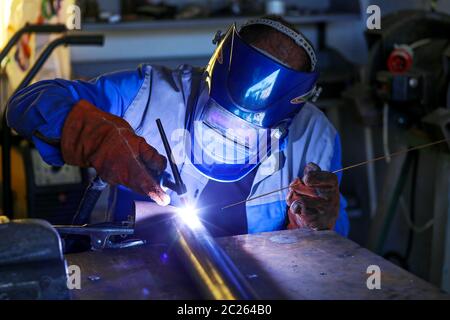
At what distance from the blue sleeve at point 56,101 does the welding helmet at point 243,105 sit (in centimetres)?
23

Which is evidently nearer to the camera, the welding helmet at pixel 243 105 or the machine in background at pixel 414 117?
the welding helmet at pixel 243 105

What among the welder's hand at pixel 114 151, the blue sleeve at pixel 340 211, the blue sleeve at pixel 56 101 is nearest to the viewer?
the welder's hand at pixel 114 151

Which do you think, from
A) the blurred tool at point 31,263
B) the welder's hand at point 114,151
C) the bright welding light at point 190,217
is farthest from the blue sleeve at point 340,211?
the blurred tool at point 31,263

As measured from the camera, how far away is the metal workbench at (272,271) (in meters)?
1.21

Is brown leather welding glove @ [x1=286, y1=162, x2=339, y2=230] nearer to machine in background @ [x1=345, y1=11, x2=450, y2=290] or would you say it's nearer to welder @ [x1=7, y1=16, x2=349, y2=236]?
welder @ [x1=7, y1=16, x2=349, y2=236]

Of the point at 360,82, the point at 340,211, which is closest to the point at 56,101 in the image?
the point at 340,211

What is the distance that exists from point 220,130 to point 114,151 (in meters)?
0.30

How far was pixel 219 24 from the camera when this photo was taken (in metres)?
3.70

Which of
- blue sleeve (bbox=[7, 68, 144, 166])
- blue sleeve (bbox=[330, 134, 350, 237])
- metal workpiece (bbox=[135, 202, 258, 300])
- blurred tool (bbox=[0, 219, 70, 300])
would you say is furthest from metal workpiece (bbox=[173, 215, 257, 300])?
blue sleeve (bbox=[330, 134, 350, 237])

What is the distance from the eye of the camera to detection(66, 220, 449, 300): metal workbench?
3.97 ft

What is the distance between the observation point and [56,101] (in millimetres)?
1590

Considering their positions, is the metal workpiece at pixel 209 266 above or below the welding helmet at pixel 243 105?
below

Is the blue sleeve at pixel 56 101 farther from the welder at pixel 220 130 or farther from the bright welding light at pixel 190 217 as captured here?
the bright welding light at pixel 190 217
